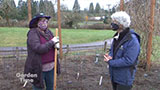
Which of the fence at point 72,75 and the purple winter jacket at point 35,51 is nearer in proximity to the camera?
the purple winter jacket at point 35,51

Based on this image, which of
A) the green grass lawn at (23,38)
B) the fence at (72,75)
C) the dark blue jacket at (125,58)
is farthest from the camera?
the green grass lawn at (23,38)

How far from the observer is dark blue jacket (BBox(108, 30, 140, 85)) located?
7.27 feet

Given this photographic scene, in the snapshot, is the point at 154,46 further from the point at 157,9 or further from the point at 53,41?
the point at 53,41

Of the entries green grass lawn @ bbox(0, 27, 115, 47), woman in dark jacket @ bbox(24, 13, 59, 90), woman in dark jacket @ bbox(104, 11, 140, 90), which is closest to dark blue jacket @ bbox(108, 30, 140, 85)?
woman in dark jacket @ bbox(104, 11, 140, 90)

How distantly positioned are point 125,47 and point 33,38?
1299mm

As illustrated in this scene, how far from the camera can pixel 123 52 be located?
2.28 meters

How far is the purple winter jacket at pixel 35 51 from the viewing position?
2.52 m

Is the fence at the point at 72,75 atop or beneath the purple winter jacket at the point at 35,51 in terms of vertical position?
beneath

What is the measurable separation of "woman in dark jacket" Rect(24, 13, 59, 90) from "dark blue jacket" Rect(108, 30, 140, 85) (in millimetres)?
957

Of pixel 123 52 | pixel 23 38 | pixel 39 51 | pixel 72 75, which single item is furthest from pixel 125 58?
pixel 23 38

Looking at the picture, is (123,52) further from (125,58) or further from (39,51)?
(39,51)

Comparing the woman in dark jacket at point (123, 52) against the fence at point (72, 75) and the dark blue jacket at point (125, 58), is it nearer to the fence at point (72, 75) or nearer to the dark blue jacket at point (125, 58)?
the dark blue jacket at point (125, 58)

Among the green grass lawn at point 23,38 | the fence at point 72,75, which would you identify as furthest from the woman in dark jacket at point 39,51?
the green grass lawn at point 23,38

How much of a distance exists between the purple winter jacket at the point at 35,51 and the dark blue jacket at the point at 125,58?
974mm
